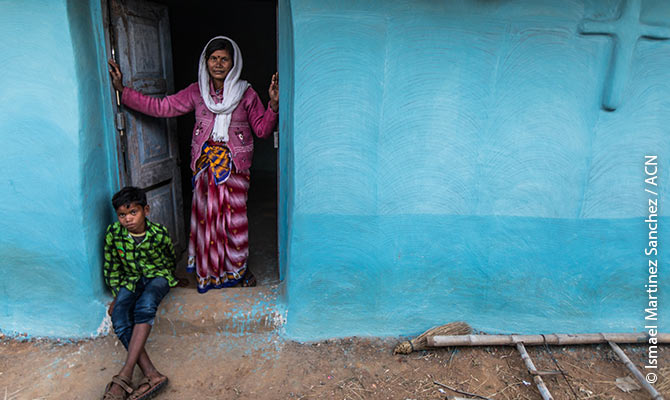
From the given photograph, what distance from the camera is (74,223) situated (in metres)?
2.98

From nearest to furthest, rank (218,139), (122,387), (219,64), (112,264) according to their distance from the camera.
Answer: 1. (122,387)
2. (112,264)
3. (219,64)
4. (218,139)

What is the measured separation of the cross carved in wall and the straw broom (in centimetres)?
180

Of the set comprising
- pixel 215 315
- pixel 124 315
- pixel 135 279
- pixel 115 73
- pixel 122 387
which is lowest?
pixel 122 387

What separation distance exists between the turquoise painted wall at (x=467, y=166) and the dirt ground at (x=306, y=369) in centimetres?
19

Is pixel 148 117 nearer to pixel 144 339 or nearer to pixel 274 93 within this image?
pixel 274 93

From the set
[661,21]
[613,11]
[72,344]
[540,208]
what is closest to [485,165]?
[540,208]

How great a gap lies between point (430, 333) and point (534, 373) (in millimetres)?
692

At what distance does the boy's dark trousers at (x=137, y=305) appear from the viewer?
2783 millimetres

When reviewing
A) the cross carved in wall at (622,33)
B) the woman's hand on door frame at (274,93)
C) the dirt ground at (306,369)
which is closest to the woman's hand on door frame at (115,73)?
the woman's hand on door frame at (274,93)

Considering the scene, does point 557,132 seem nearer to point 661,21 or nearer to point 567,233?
point 567,233

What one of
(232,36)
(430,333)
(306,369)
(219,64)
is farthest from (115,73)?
(232,36)

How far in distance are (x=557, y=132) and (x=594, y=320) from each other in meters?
1.44

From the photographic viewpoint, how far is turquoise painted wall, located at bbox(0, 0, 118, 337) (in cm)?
278

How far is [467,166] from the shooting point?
10.0 feet
